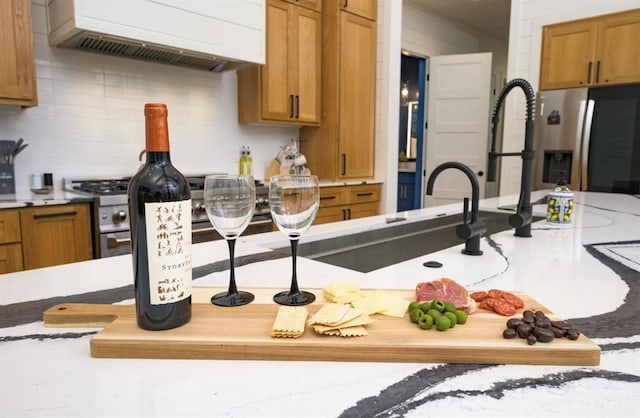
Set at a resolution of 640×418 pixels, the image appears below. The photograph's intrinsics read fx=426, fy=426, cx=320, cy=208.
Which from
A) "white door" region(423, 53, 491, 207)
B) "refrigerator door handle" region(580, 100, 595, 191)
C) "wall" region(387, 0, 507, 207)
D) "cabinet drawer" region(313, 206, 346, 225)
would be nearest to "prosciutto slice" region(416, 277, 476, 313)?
"cabinet drawer" region(313, 206, 346, 225)

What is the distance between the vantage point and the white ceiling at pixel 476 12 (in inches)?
200

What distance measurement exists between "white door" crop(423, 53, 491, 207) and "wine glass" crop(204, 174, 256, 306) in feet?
15.0

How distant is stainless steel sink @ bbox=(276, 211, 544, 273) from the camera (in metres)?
1.24

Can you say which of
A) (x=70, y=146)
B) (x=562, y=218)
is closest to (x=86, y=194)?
(x=70, y=146)

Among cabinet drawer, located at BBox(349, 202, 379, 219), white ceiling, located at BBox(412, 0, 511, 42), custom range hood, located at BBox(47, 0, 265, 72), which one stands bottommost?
cabinet drawer, located at BBox(349, 202, 379, 219)

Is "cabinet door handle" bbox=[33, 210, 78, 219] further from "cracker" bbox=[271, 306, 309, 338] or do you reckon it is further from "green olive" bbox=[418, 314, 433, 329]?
"green olive" bbox=[418, 314, 433, 329]

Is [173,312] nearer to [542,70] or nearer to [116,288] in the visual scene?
[116,288]

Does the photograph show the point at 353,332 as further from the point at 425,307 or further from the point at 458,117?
the point at 458,117

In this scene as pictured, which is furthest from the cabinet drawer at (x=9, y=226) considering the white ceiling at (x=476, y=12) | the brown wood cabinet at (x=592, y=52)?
the white ceiling at (x=476, y=12)

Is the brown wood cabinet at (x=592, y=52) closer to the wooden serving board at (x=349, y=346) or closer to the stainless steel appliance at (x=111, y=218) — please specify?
the stainless steel appliance at (x=111, y=218)

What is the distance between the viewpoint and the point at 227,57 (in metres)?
2.87

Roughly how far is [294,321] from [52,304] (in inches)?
17.7

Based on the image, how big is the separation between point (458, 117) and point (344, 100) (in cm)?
193

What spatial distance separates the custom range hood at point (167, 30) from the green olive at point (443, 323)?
7.92ft
